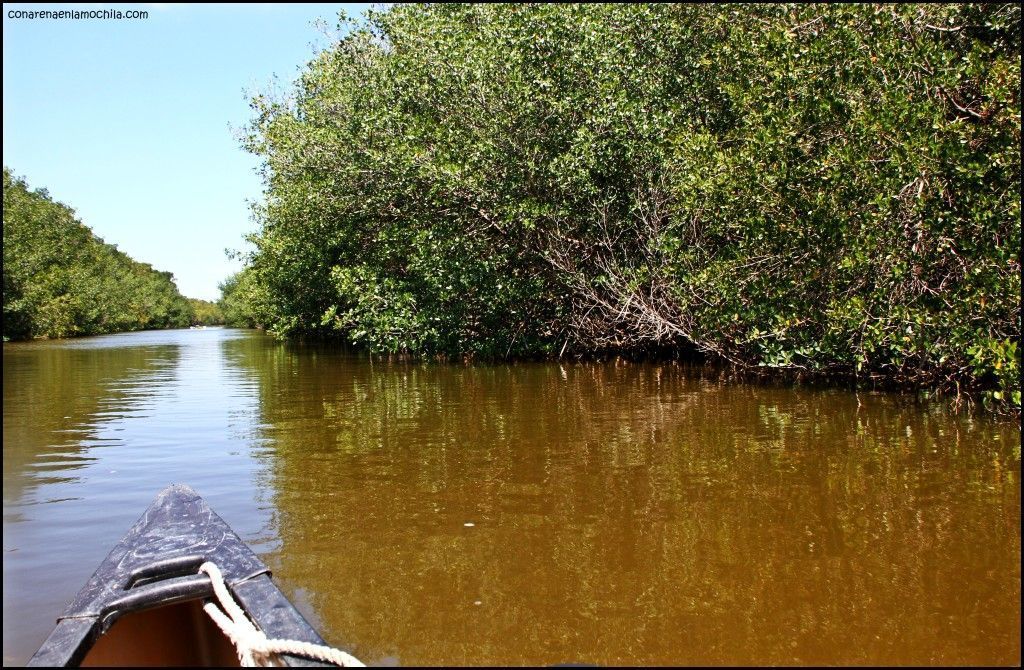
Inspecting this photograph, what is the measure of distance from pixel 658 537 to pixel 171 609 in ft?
9.25

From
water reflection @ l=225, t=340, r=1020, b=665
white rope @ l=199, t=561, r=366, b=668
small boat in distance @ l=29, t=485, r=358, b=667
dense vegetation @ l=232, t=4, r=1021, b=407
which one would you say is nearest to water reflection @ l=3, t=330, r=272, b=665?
small boat in distance @ l=29, t=485, r=358, b=667

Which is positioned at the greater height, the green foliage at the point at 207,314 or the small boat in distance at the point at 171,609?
the green foliage at the point at 207,314

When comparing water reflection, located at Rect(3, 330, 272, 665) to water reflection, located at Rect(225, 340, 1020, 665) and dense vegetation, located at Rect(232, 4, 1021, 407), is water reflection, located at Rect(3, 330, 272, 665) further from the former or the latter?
dense vegetation, located at Rect(232, 4, 1021, 407)

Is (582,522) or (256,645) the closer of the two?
(256,645)

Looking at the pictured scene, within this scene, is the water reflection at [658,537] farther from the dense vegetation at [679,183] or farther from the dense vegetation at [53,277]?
the dense vegetation at [53,277]

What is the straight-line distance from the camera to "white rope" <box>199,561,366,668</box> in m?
2.76

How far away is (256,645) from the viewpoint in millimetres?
2943

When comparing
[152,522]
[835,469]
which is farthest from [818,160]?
[152,522]

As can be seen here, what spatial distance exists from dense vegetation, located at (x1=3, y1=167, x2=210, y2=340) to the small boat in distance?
42.8 metres

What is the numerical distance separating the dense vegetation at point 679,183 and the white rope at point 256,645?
7003 mm

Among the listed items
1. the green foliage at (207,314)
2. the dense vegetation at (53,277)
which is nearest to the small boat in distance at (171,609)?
the dense vegetation at (53,277)

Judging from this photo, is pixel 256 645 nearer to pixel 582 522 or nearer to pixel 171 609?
pixel 171 609

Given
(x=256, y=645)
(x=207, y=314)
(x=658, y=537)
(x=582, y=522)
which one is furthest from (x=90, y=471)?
(x=207, y=314)

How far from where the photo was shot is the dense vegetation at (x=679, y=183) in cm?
891
